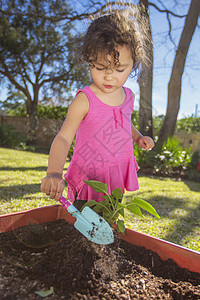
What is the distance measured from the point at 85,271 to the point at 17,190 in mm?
2132

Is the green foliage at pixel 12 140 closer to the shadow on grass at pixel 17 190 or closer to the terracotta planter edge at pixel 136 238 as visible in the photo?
the shadow on grass at pixel 17 190

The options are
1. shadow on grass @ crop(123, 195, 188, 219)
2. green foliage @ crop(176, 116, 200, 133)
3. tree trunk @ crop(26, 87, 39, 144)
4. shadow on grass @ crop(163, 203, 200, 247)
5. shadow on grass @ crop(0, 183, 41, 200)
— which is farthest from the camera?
tree trunk @ crop(26, 87, 39, 144)

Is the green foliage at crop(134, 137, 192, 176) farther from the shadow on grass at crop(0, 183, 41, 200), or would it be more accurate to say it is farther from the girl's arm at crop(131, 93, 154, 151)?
the girl's arm at crop(131, 93, 154, 151)

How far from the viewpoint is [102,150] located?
129cm

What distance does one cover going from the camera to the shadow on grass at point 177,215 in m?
2.09

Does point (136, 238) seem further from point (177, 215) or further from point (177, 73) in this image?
point (177, 73)

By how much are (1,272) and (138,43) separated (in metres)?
1.14

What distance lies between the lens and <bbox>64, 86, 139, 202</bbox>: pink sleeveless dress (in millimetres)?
1272

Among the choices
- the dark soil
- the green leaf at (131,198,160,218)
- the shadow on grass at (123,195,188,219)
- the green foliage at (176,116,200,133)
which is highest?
the green foliage at (176,116,200,133)

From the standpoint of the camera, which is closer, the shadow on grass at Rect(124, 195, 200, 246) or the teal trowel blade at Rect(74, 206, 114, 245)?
the teal trowel blade at Rect(74, 206, 114, 245)

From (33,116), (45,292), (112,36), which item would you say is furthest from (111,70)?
(33,116)

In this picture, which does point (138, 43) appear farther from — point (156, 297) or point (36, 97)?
point (36, 97)

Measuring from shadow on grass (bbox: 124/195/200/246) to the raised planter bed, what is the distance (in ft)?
2.95

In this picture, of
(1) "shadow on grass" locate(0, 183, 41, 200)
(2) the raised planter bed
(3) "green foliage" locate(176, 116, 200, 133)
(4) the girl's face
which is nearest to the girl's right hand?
(2) the raised planter bed
